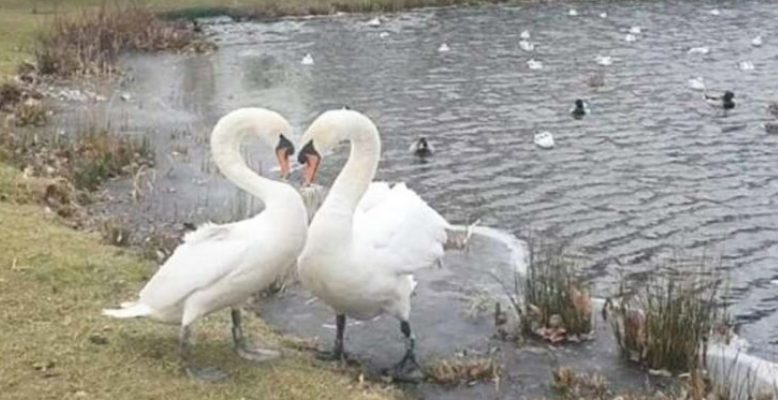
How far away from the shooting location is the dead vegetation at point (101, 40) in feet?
85.5

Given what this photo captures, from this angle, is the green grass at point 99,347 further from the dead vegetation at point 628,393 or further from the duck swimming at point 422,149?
the duck swimming at point 422,149

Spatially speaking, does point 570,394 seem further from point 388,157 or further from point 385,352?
point 388,157

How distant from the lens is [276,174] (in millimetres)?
17312

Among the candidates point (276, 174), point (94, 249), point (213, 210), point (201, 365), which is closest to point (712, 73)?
point (276, 174)

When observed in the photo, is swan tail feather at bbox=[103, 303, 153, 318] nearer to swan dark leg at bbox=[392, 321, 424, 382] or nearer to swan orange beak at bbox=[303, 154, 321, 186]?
swan orange beak at bbox=[303, 154, 321, 186]

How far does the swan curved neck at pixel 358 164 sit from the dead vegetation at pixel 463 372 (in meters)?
1.38

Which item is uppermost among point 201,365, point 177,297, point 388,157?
point 177,297

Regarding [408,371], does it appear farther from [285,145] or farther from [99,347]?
[99,347]

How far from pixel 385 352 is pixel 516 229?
224 inches

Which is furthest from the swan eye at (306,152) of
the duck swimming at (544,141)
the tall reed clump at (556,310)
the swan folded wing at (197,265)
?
the duck swimming at (544,141)

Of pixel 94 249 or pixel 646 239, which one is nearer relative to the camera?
pixel 94 249

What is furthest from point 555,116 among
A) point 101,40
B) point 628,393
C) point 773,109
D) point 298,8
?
point 298,8

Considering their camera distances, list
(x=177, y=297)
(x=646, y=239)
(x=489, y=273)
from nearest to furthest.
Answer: (x=177, y=297)
(x=489, y=273)
(x=646, y=239)

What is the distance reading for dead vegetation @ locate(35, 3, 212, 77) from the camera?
2606 centimetres
